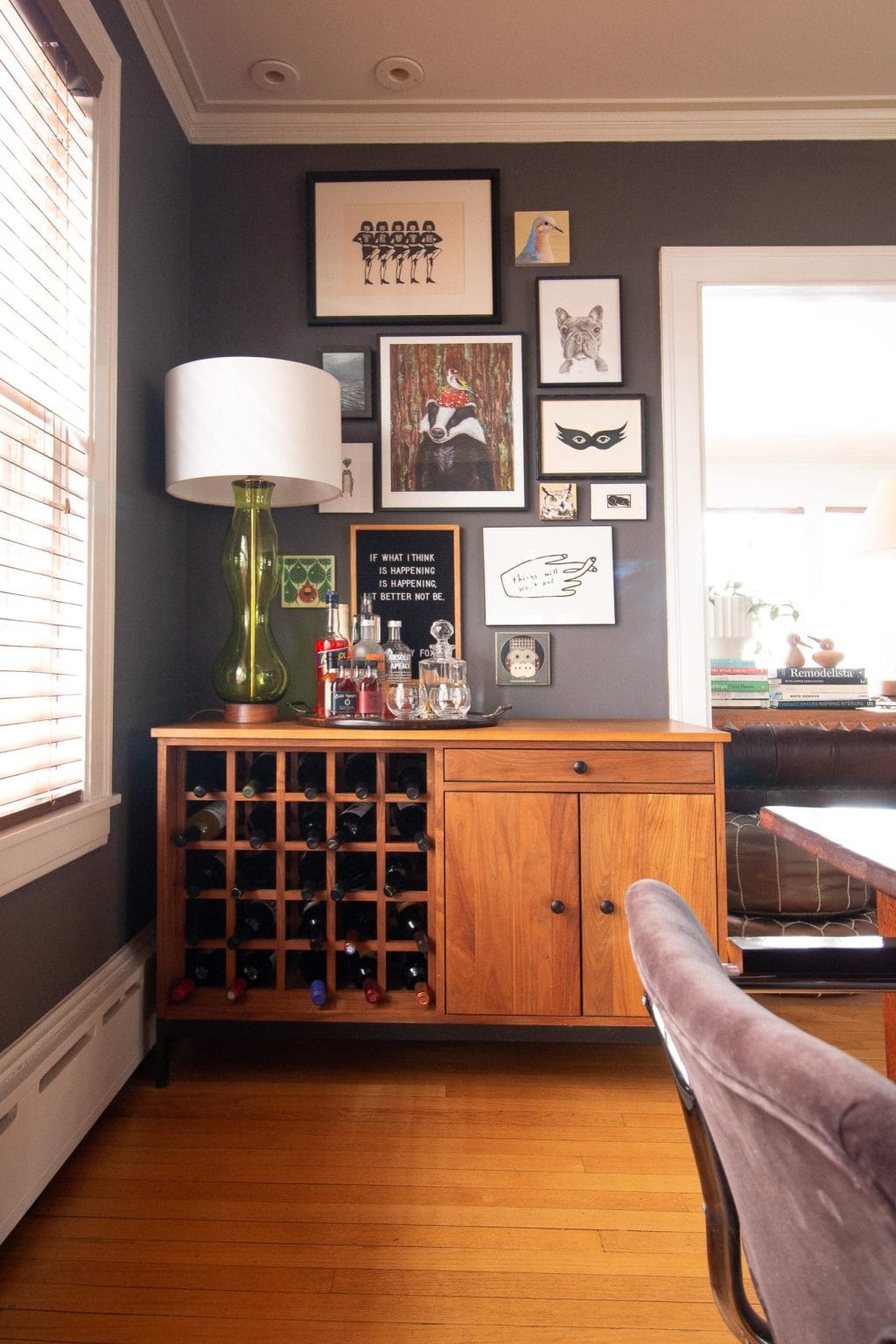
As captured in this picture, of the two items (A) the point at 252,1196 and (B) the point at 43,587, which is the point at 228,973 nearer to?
(A) the point at 252,1196

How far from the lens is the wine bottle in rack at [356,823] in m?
2.02

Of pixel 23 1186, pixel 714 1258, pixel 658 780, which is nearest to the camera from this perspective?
pixel 714 1258

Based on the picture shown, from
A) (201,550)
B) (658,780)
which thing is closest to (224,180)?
(201,550)

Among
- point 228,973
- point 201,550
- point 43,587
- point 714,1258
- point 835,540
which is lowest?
point 228,973

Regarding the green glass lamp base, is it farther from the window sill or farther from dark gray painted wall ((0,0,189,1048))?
the window sill

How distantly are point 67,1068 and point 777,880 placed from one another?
1.97 meters

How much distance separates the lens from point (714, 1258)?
660 millimetres

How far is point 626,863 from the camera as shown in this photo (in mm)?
1979

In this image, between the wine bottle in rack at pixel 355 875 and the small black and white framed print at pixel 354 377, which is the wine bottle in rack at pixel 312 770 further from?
the small black and white framed print at pixel 354 377

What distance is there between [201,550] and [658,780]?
5.12 ft

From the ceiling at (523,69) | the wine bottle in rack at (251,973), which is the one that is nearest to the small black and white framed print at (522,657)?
the wine bottle in rack at (251,973)

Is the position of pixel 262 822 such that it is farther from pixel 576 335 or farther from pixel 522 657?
pixel 576 335

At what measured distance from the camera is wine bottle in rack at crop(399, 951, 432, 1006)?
1.97m

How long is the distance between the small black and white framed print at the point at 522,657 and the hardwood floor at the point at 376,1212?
3.56 feet
